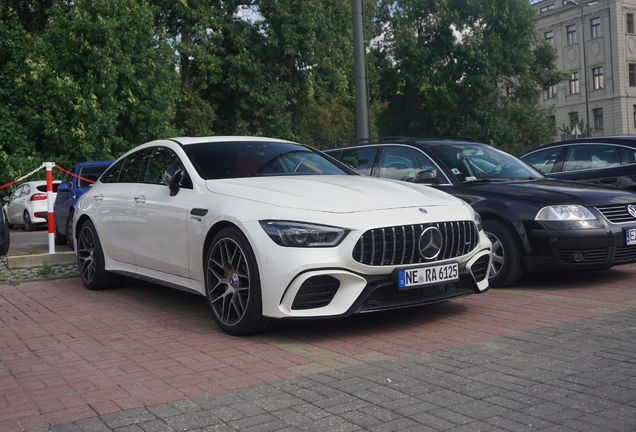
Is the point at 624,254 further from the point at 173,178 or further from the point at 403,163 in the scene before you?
the point at 173,178

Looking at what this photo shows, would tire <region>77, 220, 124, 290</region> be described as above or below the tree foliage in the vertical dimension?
below

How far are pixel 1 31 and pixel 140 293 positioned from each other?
23.7m

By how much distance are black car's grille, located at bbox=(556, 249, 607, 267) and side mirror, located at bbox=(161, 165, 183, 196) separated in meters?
3.67

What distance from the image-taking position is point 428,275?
566 cm

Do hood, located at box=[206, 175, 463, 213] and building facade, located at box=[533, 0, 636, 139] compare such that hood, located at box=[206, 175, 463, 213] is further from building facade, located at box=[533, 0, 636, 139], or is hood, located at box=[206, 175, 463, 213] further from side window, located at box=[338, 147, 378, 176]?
building facade, located at box=[533, 0, 636, 139]

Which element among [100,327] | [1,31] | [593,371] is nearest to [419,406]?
[593,371]

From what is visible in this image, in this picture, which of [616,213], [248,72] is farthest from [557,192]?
[248,72]

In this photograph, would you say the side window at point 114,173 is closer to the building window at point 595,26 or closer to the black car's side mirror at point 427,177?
the black car's side mirror at point 427,177

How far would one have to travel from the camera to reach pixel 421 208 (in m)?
5.86

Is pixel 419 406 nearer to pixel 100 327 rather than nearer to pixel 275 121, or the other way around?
pixel 100 327

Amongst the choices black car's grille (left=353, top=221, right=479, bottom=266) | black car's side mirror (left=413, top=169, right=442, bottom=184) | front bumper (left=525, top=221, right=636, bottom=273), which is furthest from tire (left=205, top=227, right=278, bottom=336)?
front bumper (left=525, top=221, right=636, bottom=273)

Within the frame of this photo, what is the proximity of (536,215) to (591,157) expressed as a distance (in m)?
3.89

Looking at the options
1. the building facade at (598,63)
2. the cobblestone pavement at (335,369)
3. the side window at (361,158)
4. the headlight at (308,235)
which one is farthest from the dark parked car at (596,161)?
the building facade at (598,63)

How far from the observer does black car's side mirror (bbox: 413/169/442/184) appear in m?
8.21
